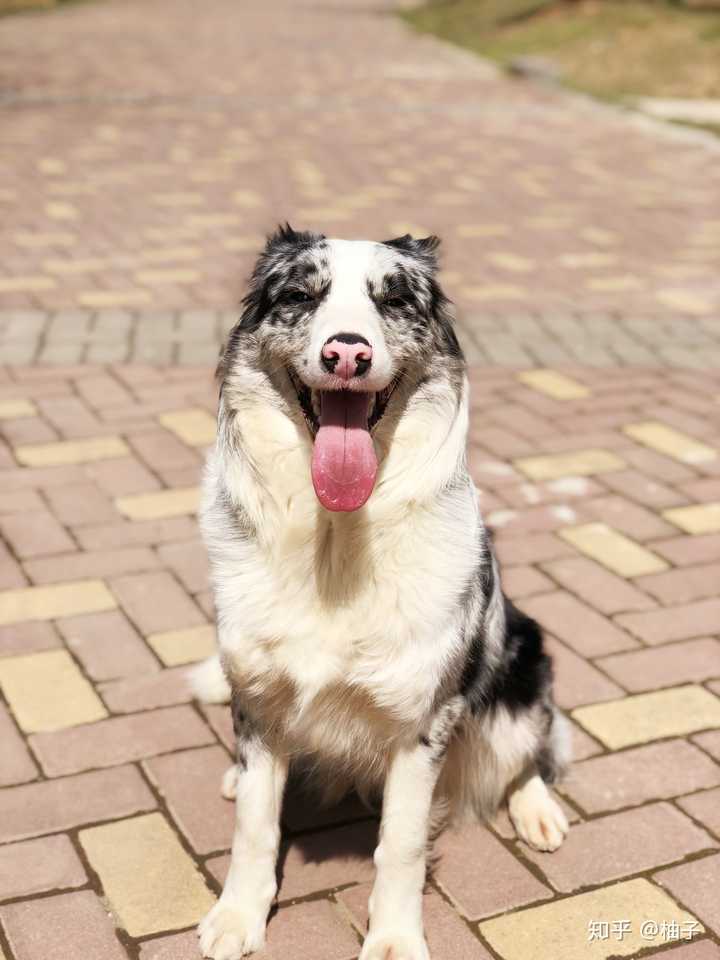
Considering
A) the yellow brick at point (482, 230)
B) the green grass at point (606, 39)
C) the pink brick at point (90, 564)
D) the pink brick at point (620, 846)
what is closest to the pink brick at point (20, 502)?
the pink brick at point (90, 564)

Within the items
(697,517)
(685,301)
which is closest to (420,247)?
(697,517)

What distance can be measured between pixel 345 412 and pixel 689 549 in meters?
2.47

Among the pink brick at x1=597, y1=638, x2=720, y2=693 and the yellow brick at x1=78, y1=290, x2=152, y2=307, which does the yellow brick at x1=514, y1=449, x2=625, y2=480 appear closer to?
the pink brick at x1=597, y1=638, x2=720, y2=693

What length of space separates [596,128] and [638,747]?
1188 cm

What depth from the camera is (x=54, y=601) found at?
4051 mm

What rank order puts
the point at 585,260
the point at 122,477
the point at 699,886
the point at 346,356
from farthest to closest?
the point at 585,260 → the point at 122,477 → the point at 699,886 → the point at 346,356

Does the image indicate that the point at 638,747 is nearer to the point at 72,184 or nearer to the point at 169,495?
the point at 169,495

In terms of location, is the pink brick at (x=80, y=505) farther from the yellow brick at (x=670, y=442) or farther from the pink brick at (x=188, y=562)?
the yellow brick at (x=670, y=442)

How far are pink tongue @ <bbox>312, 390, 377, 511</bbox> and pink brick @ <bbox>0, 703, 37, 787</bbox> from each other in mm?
1295

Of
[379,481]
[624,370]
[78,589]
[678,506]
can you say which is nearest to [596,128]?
[624,370]

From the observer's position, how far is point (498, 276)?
26.3 feet

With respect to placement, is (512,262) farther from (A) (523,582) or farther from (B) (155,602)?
(B) (155,602)

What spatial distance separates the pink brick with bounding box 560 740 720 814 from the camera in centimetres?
323

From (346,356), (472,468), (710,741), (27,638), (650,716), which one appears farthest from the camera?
(472,468)
